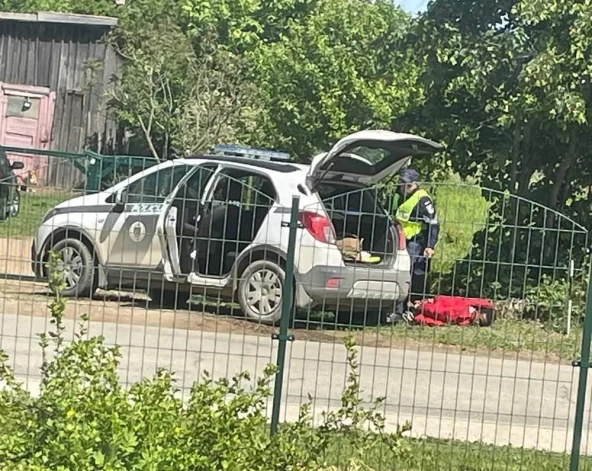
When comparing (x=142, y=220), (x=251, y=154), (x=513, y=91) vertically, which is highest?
(x=513, y=91)

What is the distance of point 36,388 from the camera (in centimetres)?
858

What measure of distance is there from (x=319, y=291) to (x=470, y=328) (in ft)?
3.89

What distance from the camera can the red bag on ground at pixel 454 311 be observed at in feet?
27.1

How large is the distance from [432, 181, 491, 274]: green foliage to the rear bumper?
42cm

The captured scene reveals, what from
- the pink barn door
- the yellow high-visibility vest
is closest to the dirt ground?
the yellow high-visibility vest

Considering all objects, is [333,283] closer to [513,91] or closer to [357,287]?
[357,287]

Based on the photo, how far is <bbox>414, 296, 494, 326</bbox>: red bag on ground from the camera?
27.1 ft

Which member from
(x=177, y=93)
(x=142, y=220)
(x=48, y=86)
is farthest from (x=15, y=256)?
(x=48, y=86)

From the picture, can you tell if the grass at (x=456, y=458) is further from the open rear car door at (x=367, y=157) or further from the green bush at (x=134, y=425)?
the open rear car door at (x=367, y=157)

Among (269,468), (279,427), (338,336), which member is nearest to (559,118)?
(338,336)

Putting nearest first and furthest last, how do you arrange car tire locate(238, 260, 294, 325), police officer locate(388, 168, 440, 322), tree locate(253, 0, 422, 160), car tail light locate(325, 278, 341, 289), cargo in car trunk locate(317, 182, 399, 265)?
police officer locate(388, 168, 440, 322), car tail light locate(325, 278, 341, 289), cargo in car trunk locate(317, 182, 399, 265), car tire locate(238, 260, 294, 325), tree locate(253, 0, 422, 160)

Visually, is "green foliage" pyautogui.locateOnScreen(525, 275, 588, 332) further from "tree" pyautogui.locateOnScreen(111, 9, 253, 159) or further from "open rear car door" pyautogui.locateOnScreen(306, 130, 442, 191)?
"tree" pyautogui.locateOnScreen(111, 9, 253, 159)

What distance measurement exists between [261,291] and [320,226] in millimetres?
699

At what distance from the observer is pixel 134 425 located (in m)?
5.30
